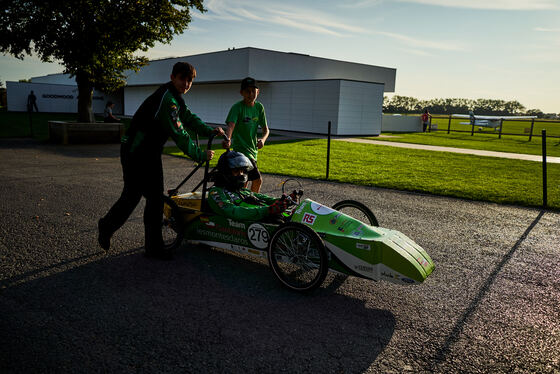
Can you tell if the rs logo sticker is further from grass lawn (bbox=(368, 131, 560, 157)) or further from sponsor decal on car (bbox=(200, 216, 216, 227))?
grass lawn (bbox=(368, 131, 560, 157))

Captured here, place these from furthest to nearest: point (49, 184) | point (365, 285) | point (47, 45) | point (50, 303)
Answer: point (47, 45)
point (49, 184)
point (365, 285)
point (50, 303)

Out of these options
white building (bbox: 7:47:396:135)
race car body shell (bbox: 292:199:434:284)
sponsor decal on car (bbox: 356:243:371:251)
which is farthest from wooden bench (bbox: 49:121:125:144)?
sponsor decal on car (bbox: 356:243:371:251)

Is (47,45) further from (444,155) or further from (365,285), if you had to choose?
(365,285)

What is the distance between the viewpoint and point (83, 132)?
1656cm

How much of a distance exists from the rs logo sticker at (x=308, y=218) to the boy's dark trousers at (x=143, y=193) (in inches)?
64.1

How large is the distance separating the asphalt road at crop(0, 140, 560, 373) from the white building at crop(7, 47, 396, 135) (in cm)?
2108

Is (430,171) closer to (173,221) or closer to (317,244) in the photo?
(173,221)

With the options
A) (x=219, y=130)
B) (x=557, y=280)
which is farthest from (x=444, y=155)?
(x=219, y=130)

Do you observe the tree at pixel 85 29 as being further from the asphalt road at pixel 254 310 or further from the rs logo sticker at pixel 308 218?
the rs logo sticker at pixel 308 218

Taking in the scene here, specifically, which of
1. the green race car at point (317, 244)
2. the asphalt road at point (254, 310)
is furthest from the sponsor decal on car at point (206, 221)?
the asphalt road at point (254, 310)

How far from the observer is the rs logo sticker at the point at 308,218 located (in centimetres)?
395

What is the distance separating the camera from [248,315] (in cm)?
342

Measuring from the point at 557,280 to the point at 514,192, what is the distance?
16.3 feet

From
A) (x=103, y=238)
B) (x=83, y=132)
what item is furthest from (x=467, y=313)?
(x=83, y=132)
